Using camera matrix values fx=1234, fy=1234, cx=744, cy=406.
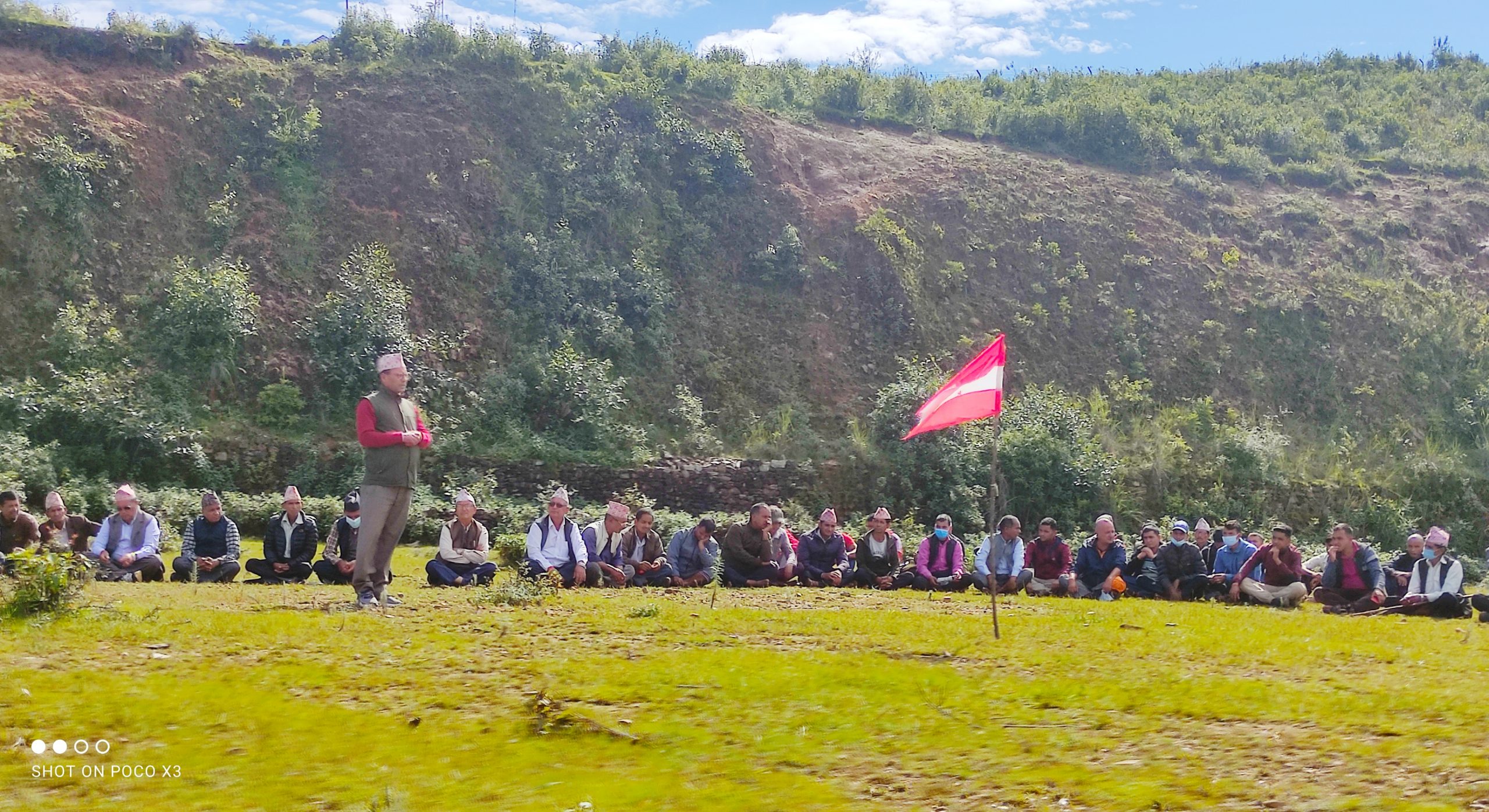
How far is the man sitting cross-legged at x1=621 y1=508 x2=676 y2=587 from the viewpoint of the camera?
562 inches

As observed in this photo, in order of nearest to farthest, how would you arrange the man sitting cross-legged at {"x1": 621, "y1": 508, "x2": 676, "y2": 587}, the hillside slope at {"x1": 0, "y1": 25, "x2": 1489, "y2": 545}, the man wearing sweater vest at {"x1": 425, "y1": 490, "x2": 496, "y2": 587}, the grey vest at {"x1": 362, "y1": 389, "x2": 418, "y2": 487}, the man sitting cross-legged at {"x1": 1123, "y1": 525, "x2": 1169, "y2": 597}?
the grey vest at {"x1": 362, "y1": 389, "x2": 418, "y2": 487}
the man wearing sweater vest at {"x1": 425, "y1": 490, "x2": 496, "y2": 587}
the man sitting cross-legged at {"x1": 621, "y1": 508, "x2": 676, "y2": 587}
the man sitting cross-legged at {"x1": 1123, "y1": 525, "x2": 1169, "y2": 597}
the hillside slope at {"x1": 0, "y1": 25, "x2": 1489, "y2": 545}

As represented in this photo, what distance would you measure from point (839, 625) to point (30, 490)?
15272mm

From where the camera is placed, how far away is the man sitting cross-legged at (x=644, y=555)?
1428cm

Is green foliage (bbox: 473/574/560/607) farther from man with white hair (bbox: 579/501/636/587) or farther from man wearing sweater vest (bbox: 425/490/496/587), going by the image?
man with white hair (bbox: 579/501/636/587)

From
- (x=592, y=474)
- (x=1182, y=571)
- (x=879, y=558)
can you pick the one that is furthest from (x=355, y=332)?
(x=1182, y=571)

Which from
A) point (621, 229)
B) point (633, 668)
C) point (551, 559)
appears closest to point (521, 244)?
point (621, 229)

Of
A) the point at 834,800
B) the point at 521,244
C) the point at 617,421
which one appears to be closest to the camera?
the point at 834,800

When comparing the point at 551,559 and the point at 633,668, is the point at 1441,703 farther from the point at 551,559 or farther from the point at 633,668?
the point at 551,559

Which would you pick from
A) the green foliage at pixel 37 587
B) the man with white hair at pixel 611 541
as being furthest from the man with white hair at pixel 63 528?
the man with white hair at pixel 611 541

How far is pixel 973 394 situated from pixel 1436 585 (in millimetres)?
6592

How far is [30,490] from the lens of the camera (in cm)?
1923

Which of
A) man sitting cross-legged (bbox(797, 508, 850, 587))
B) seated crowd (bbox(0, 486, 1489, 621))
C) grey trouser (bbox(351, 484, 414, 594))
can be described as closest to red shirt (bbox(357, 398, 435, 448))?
grey trouser (bbox(351, 484, 414, 594))

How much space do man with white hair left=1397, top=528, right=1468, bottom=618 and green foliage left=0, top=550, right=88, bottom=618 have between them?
12.6 m

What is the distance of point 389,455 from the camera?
32.0 ft
